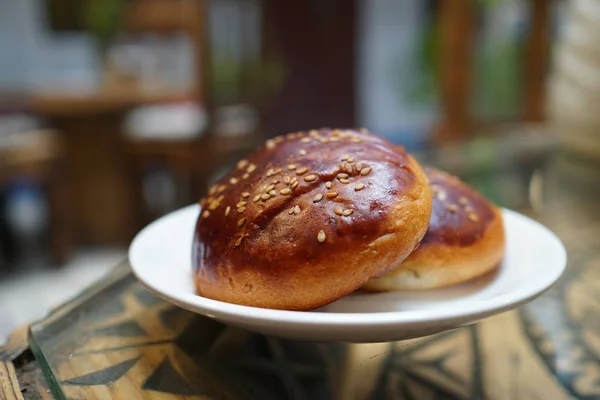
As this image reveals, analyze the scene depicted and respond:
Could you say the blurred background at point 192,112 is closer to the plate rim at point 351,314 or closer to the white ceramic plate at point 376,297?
the white ceramic plate at point 376,297

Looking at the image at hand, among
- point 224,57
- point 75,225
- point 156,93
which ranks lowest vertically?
point 75,225

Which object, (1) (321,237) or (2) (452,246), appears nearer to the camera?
(1) (321,237)

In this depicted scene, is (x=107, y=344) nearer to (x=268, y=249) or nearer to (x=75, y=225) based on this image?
(x=268, y=249)

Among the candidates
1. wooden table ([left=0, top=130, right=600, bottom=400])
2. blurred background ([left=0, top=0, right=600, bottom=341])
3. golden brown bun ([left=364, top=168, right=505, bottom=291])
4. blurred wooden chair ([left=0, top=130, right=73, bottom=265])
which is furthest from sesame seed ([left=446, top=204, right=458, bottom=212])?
blurred wooden chair ([left=0, top=130, right=73, bottom=265])

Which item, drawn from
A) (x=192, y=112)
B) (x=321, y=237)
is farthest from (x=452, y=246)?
(x=192, y=112)

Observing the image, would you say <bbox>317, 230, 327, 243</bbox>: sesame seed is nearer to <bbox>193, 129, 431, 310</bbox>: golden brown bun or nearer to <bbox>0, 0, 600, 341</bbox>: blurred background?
<bbox>193, 129, 431, 310</bbox>: golden brown bun

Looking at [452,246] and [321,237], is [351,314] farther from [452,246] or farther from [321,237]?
[452,246]

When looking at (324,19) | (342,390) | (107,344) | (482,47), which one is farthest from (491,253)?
(324,19)
